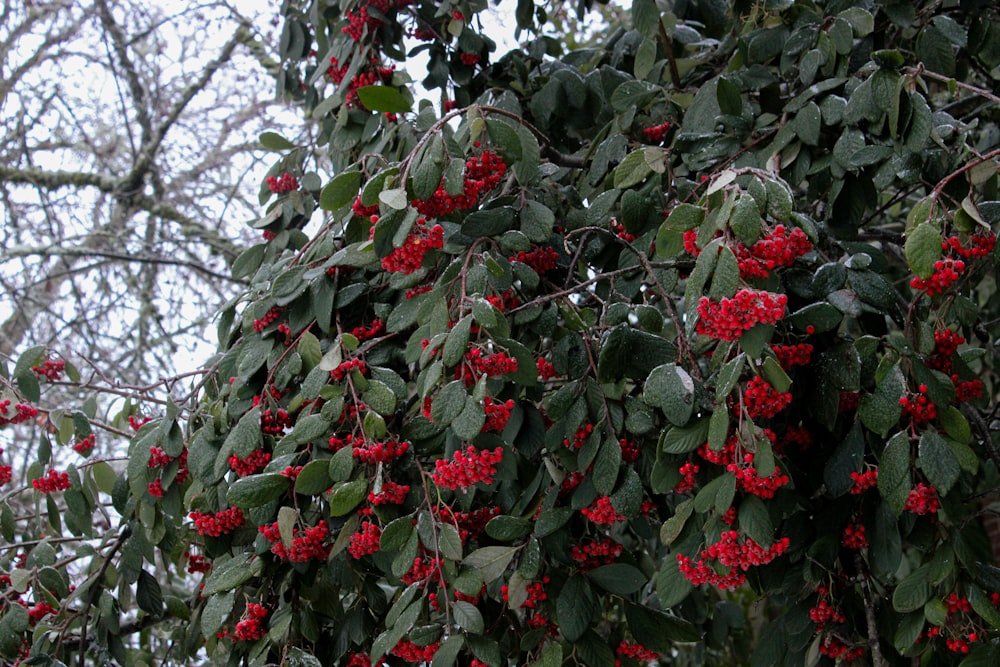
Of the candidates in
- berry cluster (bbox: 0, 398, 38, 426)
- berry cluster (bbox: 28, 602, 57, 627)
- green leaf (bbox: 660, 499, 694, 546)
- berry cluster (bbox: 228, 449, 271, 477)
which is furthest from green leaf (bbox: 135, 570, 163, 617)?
green leaf (bbox: 660, 499, 694, 546)

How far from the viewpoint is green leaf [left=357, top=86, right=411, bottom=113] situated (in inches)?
75.0

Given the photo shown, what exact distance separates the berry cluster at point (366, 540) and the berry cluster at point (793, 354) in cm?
82

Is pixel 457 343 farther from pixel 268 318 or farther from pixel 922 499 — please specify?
pixel 922 499

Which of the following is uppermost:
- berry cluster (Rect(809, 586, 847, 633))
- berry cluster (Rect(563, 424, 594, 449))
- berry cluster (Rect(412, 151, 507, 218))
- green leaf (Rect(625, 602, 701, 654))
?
berry cluster (Rect(412, 151, 507, 218))

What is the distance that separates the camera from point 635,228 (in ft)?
6.78

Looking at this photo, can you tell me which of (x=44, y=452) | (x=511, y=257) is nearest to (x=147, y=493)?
(x=44, y=452)

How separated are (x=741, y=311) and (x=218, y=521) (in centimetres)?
125

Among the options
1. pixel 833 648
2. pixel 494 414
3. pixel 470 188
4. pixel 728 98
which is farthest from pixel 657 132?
pixel 833 648

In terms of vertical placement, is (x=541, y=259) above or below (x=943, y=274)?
above

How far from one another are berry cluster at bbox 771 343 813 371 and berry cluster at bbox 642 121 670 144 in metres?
0.86

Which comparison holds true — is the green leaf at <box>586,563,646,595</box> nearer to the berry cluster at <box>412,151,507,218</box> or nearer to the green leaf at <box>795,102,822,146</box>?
the berry cluster at <box>412,151,507,218</box>

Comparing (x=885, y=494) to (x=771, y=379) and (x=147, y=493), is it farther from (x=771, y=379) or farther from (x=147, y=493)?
(x=147, y=493)

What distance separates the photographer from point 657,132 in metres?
2.39

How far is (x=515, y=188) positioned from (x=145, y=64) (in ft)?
11.8
